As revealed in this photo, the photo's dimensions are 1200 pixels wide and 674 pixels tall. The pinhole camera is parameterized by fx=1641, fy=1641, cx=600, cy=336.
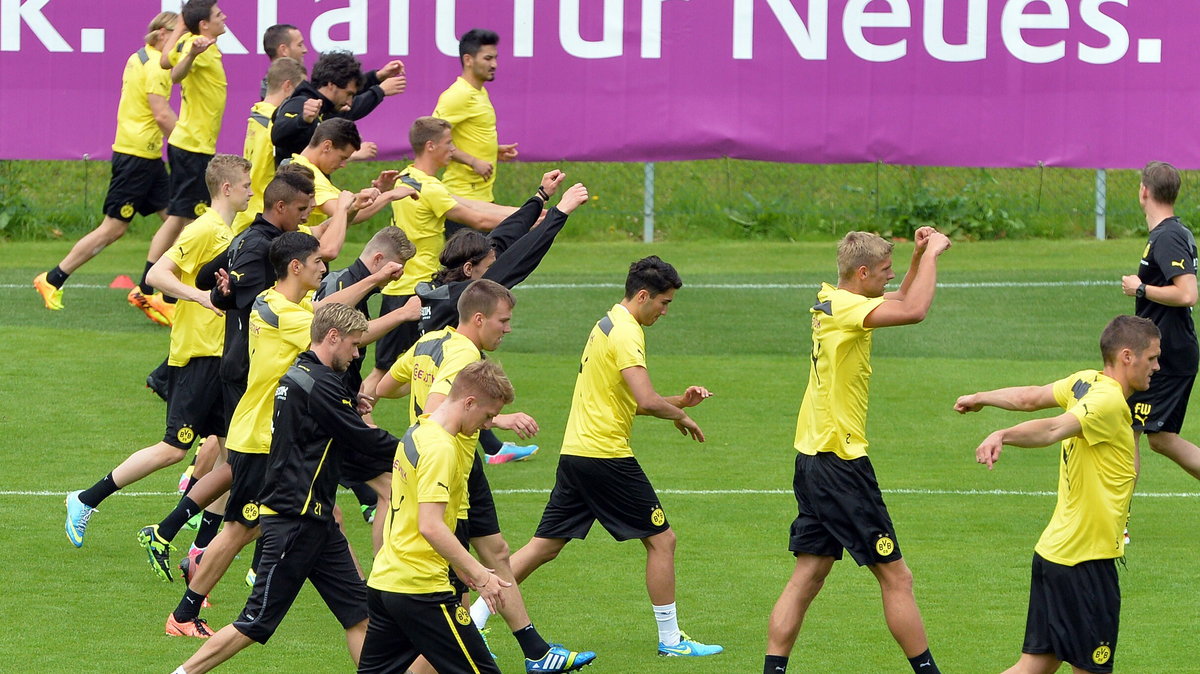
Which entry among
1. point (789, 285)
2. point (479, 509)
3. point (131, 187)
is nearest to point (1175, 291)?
point (479, 509)

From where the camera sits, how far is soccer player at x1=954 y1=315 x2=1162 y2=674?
22.6 ft

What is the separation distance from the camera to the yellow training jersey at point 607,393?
841 cm

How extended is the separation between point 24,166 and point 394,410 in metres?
9.30

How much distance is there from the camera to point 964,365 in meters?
14.9

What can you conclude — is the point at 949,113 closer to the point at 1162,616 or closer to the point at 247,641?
the point at 1162,616

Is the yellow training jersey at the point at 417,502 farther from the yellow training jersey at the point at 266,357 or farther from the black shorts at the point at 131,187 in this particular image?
the black shorts at the point at 131,187

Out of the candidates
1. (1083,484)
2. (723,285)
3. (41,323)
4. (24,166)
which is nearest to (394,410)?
(41,323)

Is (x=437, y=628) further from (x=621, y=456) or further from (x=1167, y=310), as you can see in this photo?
(x=1167, y=310)

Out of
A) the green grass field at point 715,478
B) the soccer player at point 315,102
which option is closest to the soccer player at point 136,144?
the green grass field at point 715,478

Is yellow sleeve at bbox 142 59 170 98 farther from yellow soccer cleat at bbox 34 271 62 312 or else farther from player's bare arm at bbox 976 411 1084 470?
player's bare arm at bbox 976 411 1084 470

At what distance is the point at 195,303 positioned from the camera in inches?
384

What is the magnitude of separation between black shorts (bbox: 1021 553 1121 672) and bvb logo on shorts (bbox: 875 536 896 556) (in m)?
0.74

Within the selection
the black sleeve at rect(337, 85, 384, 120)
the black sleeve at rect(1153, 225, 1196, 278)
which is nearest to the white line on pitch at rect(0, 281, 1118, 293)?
the black sleeve at rect(337, 85, 384, 120)

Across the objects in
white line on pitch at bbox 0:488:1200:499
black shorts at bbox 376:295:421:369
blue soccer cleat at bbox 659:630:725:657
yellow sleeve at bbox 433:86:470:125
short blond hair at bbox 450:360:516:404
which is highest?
yellow sleeve at bbox 433:86:470:125
